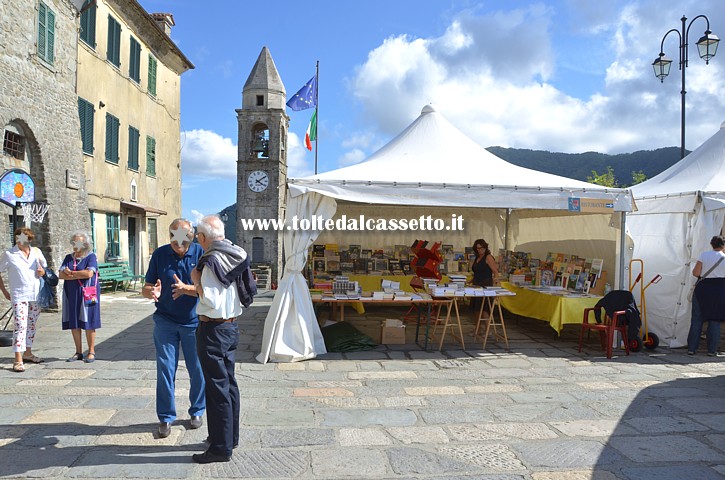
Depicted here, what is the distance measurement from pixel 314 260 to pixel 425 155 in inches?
107

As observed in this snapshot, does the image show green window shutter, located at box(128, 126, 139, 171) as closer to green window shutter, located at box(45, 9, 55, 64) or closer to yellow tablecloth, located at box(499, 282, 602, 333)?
green window shutter, located at box(45, 9, 55, 64)

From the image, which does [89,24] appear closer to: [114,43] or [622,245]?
[114,43]

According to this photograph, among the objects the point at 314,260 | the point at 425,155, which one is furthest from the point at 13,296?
the point at 425,155

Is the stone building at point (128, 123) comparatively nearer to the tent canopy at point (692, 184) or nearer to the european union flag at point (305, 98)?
the european union flag at point (305, 98)

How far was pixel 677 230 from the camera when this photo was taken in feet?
25.5

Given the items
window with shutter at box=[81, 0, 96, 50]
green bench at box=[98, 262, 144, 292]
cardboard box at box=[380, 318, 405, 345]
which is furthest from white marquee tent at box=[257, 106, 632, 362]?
window with shutter at box=[81, 0, 96, 50]

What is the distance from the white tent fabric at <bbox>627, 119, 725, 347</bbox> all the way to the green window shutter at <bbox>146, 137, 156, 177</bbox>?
13.5m

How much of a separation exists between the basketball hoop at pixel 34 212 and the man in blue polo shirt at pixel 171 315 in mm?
6419

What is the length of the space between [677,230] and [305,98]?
41.2 ft

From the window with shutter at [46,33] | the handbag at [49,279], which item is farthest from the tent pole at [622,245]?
the window with shutter at [46,33]

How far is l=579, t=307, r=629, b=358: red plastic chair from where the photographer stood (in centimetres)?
678

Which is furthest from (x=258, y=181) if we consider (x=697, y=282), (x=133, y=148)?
(x=697, y=282)

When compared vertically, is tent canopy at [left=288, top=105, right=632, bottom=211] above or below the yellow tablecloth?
above

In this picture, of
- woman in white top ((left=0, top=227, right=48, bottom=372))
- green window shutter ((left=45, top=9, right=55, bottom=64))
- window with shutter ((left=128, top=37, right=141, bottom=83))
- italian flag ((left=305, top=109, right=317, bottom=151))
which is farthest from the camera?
italian flag ((left=305, top=109, right=317, bottom=151))
